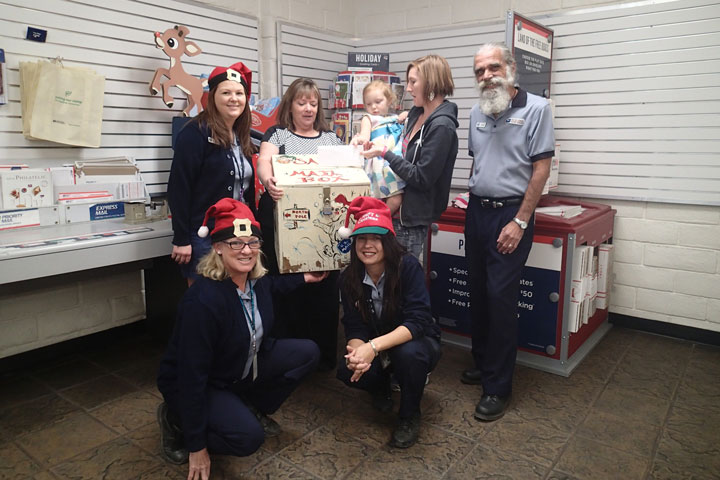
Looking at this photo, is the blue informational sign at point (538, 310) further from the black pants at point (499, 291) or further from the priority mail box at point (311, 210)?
the priority mail box at point (311, 210)

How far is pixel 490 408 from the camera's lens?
8.66ft

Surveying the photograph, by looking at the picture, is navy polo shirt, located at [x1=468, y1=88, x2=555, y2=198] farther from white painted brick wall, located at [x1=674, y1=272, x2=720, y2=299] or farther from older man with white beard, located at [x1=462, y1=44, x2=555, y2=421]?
white painted brick wall, located at [x1=674, y1=272, x2=720, y2=299]

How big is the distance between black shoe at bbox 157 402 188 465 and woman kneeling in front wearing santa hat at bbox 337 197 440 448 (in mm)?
748

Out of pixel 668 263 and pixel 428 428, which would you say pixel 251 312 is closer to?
pixel 428 428

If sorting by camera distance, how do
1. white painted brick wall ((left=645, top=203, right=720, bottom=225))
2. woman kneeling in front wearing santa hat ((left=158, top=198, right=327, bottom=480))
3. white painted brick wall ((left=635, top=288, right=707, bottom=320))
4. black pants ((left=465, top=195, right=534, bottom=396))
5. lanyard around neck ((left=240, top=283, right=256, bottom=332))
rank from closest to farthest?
woman kneeling in front wearing santa hat ((left=158, top=198, right=327, bottom=480))
lanyard around neck ((left=240, top=283, right=256, bottom=332))
black pants ((left=465, top=195, right=534, bottom=396))
white painted brick wall ((left=645, top=203, right=720, bottom=225))
white painted brick wall ((left=635, top=288, right=707, bottom=320))

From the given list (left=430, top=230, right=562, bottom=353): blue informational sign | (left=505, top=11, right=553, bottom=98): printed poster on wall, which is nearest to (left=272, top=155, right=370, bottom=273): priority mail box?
(left=430, top=230, right=562, bottom=353): blue informational sign

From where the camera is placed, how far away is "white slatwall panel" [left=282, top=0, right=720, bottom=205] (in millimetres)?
3398

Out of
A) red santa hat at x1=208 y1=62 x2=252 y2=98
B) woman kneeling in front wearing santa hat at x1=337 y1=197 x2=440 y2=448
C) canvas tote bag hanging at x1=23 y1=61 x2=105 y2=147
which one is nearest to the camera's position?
woman kneeling in front wearing santa hat at x1=337 y1=197 x2=440 y2=448

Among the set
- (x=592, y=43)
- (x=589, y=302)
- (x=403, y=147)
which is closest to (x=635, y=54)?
(x=592, y=43)

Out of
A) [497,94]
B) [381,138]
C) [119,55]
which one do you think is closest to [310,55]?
[119,55]

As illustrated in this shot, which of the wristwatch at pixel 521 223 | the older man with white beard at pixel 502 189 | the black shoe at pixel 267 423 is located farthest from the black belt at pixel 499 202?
the black shoe at pixel 267 423

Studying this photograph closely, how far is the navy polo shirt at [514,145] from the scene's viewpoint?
2.54 metres

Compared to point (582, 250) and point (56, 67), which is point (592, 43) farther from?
point (56, 67)

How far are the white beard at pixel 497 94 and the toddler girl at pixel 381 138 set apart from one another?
475mm
